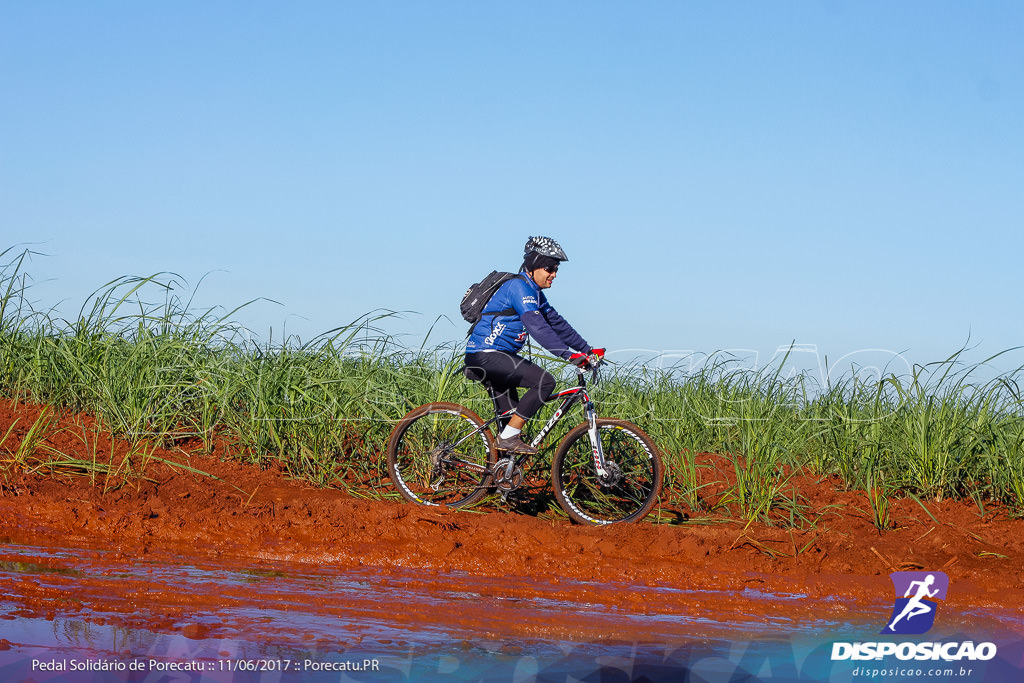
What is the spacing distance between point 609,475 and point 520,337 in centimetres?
134

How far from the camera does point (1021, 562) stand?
7.08m

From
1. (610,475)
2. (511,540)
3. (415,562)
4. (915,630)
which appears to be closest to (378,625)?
(415,562)

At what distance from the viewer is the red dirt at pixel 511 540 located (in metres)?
6.27

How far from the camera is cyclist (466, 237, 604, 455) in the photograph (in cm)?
764

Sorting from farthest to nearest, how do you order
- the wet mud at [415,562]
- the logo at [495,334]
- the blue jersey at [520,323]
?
the logo at [495,334]
the blue jersey at [520,323]
the wet mud at [415,562]

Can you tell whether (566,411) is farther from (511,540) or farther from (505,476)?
(511,540)

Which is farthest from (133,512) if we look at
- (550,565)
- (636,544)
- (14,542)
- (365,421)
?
(636,544)

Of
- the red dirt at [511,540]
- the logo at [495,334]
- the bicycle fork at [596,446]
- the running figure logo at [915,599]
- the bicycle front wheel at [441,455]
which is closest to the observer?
the running figure logo at [915,599]

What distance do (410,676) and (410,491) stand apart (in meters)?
4.30

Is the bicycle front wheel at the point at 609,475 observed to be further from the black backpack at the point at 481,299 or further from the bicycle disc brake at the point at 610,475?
the black backpack at the point at 481,299

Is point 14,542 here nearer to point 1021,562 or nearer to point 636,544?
point 636,544

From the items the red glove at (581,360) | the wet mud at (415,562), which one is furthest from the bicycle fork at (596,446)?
the wet mud at (415,562)

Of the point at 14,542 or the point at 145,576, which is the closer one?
the point at 145,576

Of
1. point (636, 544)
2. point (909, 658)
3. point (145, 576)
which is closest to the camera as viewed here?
point (909, 658)
